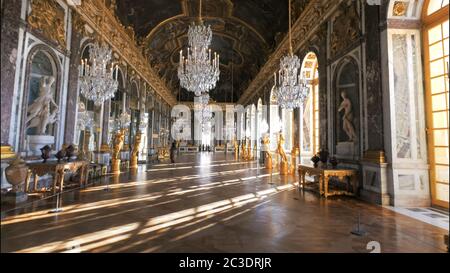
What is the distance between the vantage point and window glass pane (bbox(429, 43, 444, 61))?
15.1 ft

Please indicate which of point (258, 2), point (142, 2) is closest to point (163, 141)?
point (142, 2)

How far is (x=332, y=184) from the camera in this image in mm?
6707

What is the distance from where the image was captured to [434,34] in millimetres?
4773

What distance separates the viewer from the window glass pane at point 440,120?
446 cm

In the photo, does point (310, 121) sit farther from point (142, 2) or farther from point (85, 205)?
point (142, 2)

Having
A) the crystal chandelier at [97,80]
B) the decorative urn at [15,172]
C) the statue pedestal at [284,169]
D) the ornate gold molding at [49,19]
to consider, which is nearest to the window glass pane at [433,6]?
the statue pedestal at [284,169]

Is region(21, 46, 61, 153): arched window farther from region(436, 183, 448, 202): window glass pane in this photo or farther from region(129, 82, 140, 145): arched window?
region(436, 183, 448, 202): window glass pane

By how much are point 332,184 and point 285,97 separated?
2.85 m

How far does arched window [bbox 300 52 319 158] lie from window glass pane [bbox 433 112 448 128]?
4.67 metres

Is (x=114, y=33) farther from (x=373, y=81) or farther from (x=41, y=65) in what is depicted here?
(x=373, y=81)

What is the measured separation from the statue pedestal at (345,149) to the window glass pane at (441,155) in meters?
1.69

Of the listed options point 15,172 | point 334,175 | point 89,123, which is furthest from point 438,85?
point 89,123

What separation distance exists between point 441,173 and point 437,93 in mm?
1592

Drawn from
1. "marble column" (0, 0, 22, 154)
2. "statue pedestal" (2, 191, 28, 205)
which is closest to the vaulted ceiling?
"marble column" (0, 0, 22, 154)
